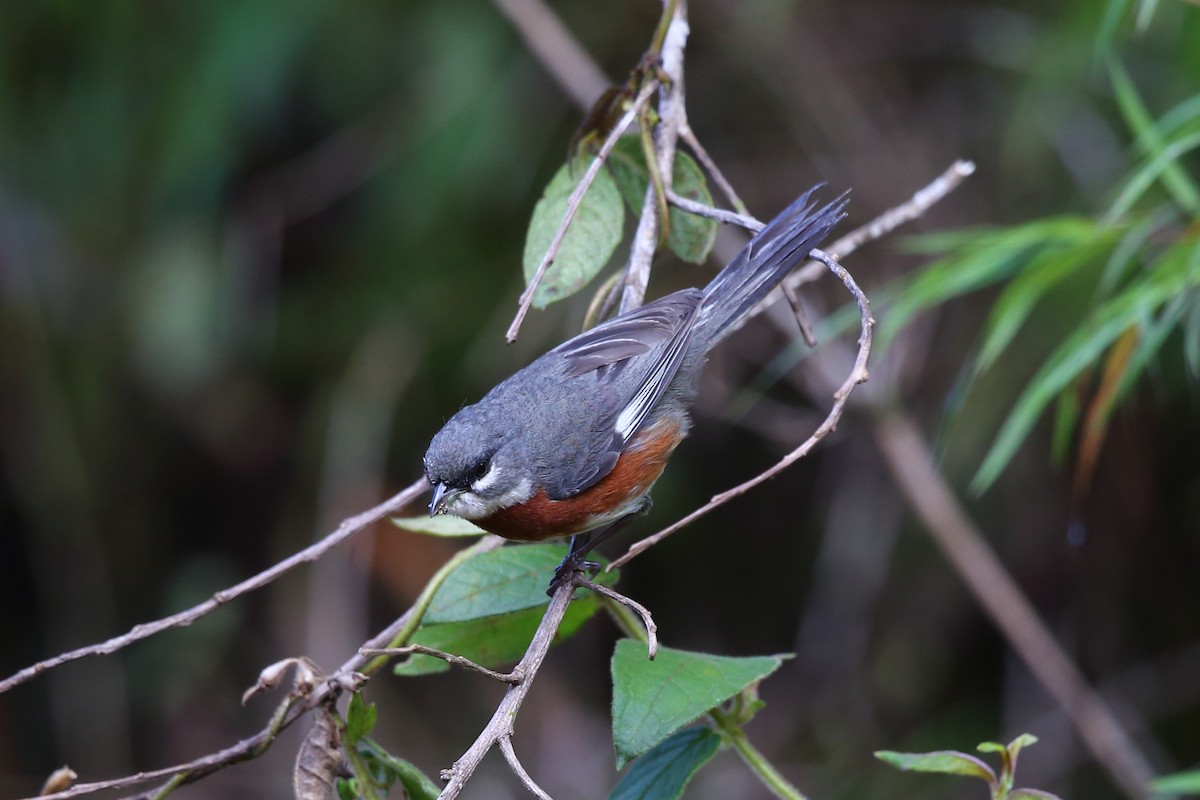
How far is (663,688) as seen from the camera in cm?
200

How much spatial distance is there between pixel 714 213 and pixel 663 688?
1.30 m

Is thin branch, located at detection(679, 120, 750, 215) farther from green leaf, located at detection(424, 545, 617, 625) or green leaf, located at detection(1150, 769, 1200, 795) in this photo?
green leaf, located at detection(1150, 769, 1200, 795)

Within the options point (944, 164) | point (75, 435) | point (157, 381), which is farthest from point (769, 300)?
point (75, 435)

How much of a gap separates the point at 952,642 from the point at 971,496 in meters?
0.96

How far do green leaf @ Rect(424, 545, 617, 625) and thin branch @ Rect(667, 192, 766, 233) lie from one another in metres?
0.92

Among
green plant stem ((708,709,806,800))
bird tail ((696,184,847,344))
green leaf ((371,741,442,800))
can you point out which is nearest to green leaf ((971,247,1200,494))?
bird tail ((696,184,847,344))

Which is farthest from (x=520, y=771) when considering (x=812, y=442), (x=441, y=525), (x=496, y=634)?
(x=441, y=525)

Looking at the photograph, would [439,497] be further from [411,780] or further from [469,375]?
[469,375]

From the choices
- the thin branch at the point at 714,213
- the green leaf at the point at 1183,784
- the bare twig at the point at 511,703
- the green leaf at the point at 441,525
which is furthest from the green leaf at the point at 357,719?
the green leaf at the point at 1183,784

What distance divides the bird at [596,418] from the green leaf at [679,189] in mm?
187

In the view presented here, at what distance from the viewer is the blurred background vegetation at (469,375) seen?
16.5ft

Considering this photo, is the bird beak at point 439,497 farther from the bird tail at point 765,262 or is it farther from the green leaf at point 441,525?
the bird tail at point 765,262

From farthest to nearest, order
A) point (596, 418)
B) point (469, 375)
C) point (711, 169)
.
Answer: point (469, 375) → point (596, 418) → point (711, 169)

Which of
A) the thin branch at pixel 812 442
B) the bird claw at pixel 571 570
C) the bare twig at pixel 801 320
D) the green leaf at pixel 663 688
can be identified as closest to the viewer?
the green leaf at pixel 663 688
